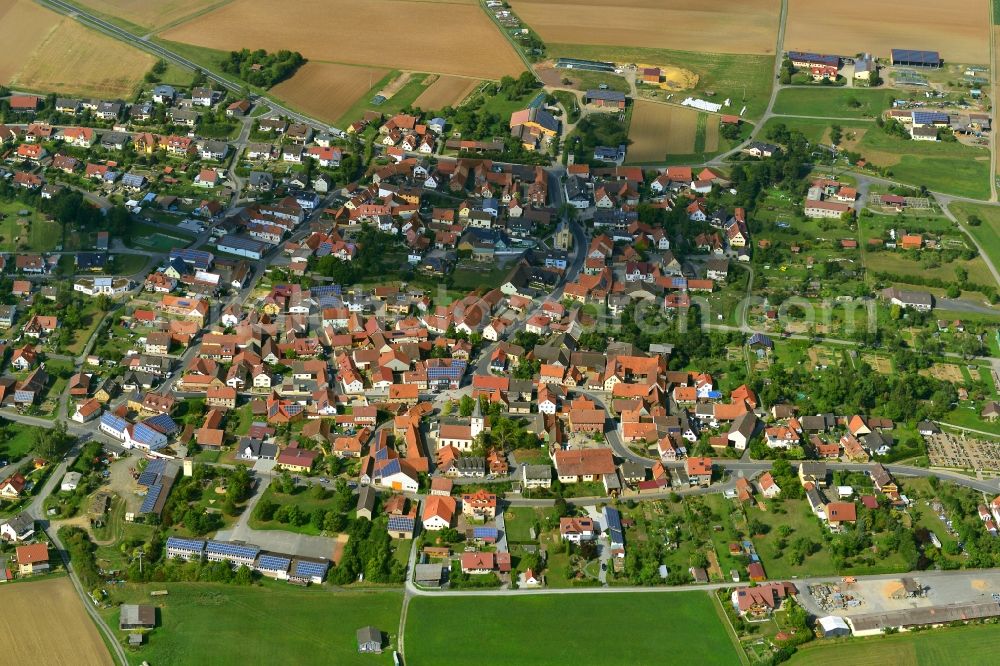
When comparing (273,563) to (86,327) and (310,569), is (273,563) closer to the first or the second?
(310,569)

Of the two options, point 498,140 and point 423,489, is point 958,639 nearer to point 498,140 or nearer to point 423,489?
point 423,489

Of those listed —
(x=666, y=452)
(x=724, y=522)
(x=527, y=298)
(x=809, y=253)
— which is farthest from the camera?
(x=809, y=253)

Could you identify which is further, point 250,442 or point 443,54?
point 443,54

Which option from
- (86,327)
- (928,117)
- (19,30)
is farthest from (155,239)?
(928,117)

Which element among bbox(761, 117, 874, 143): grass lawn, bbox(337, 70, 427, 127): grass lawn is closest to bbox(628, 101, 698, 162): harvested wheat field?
bbox(761, 117, 874, 143): grass lawn

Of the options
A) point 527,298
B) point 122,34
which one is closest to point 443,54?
point 122,34

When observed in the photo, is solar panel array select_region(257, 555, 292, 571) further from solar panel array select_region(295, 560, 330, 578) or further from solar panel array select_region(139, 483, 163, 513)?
solar panel array select_region(139, 483, 163, 513)
